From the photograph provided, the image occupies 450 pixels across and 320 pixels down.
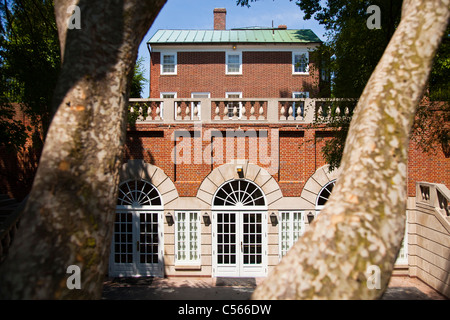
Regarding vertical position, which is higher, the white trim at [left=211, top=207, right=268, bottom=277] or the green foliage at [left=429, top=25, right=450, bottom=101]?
the green foliage at [left=429, top=25, right=450, bottom=101]

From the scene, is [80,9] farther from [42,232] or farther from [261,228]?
[261,228]

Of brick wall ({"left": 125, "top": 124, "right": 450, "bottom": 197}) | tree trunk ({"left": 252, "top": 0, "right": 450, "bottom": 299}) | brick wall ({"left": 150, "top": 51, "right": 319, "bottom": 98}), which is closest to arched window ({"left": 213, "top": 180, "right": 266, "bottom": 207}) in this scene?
brick wall ({"left": 125, "top": 124, "right": 450, "bottom": 197})

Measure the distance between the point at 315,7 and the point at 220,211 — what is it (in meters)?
9.85

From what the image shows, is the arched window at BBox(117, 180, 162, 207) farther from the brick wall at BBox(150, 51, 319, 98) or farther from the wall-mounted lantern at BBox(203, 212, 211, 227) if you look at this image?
the brick wall at BBox(150, 51, 319, 98)

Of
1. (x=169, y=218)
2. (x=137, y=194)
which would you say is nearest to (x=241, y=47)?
(x=137, y=194)

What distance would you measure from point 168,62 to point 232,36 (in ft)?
18.8

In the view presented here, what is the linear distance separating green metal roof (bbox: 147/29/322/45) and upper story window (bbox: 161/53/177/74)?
3.30ft

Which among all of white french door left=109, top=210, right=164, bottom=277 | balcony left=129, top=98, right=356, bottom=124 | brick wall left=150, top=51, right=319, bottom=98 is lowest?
white french door left=109, top=210, right=164, bottom=277

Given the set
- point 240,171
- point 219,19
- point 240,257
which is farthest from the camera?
point 219,19

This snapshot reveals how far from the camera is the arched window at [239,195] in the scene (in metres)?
12.0

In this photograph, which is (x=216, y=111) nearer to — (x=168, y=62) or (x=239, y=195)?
(x=239, y=195)

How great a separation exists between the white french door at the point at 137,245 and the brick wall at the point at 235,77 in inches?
566

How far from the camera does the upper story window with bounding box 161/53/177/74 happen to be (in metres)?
24.7

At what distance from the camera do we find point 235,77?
24.4 m
